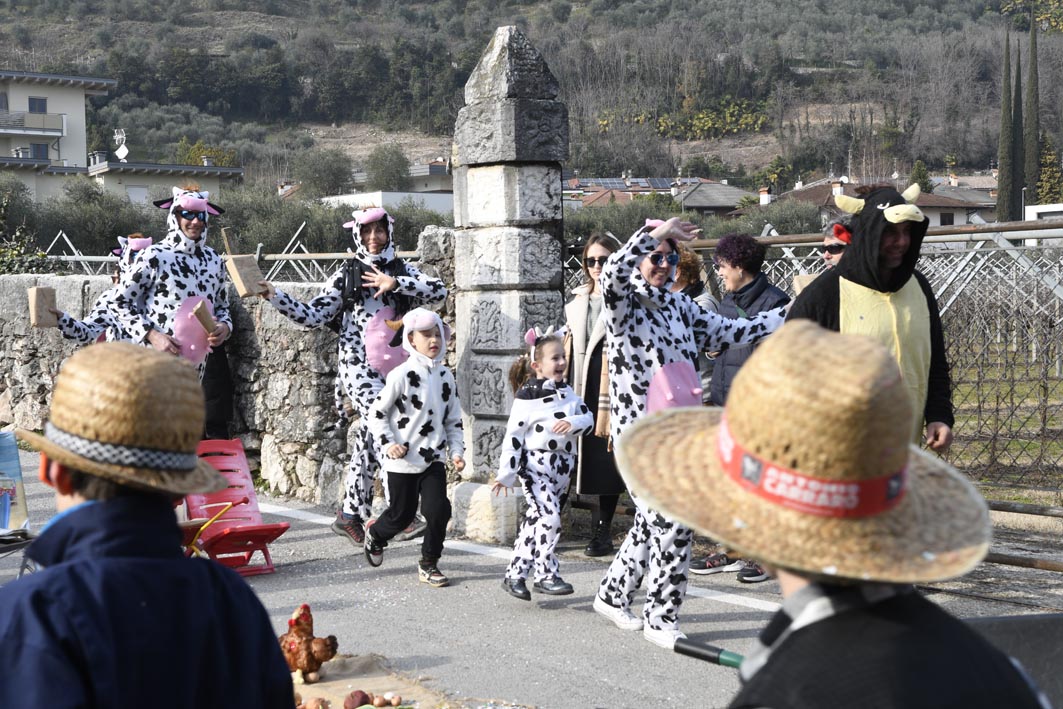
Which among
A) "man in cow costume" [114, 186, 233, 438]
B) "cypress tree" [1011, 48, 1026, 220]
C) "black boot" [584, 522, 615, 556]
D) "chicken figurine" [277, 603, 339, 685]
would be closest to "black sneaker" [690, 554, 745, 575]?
"black boot" [584, 522, 615, 556]

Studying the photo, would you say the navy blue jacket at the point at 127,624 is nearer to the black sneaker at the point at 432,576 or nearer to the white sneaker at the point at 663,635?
the white sneaker at the point at 663,635

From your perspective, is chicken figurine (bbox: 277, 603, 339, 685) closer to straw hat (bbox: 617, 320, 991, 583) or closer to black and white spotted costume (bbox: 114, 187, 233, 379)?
straw hat (bbox: 617, 320, 991, 583)

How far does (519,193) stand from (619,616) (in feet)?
8.34

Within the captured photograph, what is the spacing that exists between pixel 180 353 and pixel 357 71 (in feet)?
311

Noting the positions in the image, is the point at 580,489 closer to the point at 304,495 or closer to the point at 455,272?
the point at 455,272

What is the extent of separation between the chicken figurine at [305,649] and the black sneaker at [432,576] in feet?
4.84

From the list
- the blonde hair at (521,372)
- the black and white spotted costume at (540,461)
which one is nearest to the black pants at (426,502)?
the black and white spotted costume at (540,461)

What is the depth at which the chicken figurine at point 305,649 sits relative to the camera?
4863 mm

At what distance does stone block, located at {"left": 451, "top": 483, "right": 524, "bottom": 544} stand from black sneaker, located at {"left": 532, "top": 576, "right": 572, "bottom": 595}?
3.69 feet

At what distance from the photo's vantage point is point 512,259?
282 inches

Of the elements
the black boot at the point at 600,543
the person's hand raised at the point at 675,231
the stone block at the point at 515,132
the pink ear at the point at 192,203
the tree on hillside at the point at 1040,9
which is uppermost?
the tree on hillside at the point at 1040,9

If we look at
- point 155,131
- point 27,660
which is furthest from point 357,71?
point 27,660

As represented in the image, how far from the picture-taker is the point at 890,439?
179 centimetres

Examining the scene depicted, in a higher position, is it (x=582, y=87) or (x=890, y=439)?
(x=582, y=87)
